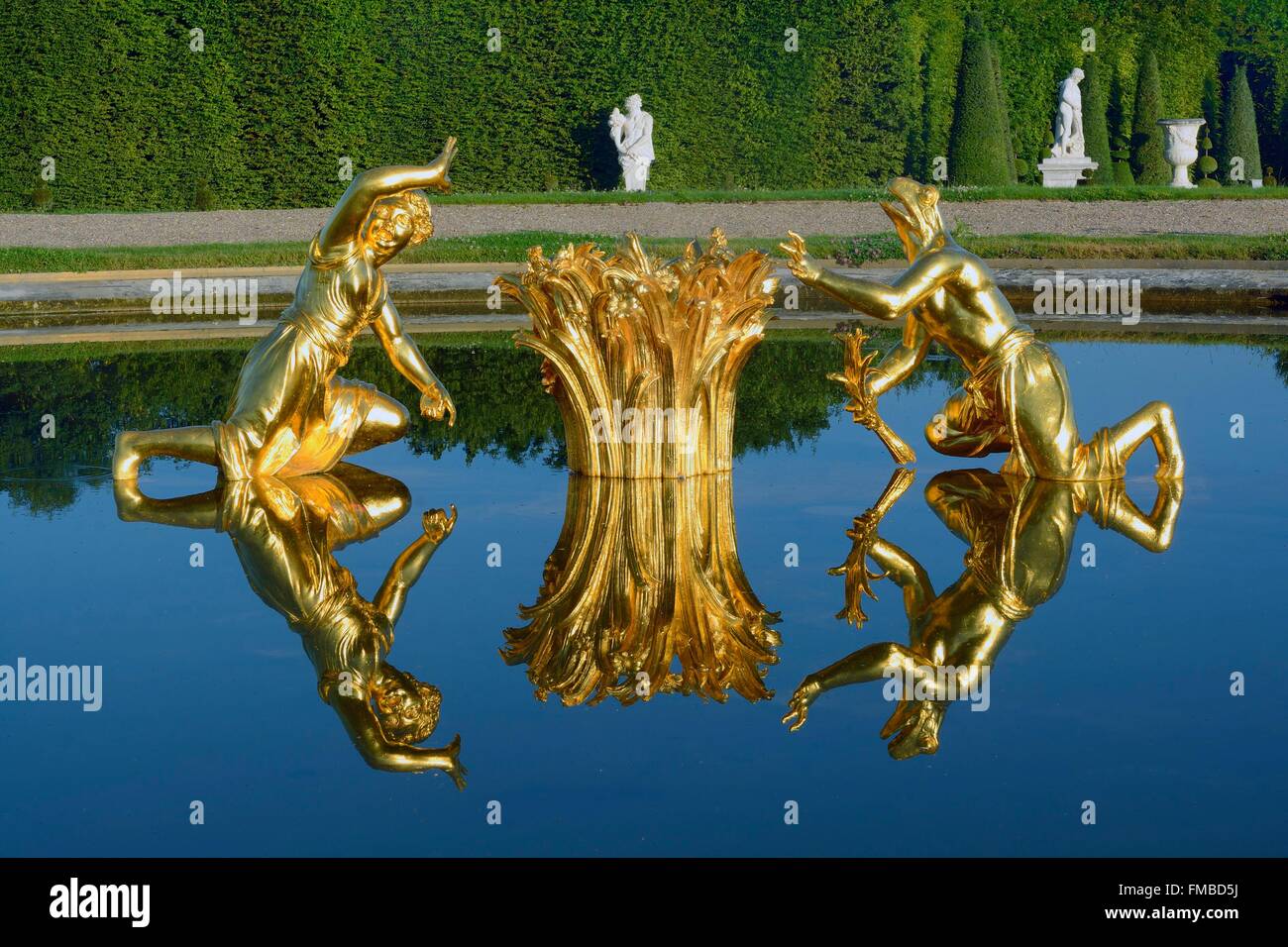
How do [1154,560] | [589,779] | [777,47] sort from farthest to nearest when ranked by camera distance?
[777,47] < [1154,560] < [589,779]

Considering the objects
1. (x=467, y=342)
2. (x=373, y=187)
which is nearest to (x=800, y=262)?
(x=373, y=187)

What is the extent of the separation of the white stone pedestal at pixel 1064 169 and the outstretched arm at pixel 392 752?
23.2 metres

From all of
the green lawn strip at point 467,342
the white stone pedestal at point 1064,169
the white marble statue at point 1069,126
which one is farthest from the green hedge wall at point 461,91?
the green lawn strip at point 467,342

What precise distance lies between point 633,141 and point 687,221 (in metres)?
4.21

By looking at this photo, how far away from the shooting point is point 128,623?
15.6 ft

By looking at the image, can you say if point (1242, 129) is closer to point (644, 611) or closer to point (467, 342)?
point (467, 342)

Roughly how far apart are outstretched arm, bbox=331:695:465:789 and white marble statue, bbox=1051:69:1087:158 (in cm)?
2316

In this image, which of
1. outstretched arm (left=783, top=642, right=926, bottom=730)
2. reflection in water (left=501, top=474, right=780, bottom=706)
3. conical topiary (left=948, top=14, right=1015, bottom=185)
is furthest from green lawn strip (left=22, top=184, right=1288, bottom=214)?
outstretched arm (left=783, top=642, right=926, bottom=730)

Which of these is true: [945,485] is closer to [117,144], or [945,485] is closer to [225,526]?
[225,526]

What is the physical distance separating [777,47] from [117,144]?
927cm

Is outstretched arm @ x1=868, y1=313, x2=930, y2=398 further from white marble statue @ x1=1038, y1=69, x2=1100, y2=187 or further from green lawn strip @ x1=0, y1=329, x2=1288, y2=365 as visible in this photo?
white marble statue @ x1=1038, y1=69, x2=1100, y2=187

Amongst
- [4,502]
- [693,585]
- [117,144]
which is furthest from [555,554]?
[117,144]

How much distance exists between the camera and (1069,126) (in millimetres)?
25391
